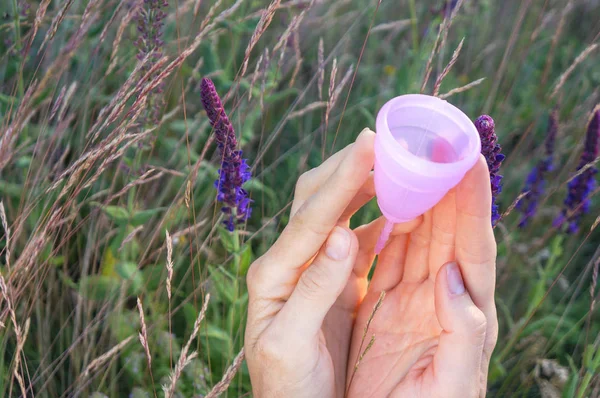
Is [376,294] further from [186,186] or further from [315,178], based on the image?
[186,186]

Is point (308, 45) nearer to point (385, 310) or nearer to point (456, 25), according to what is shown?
point (456, 25)

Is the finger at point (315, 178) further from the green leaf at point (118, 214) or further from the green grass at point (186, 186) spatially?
the green leaf at point (118, 214)

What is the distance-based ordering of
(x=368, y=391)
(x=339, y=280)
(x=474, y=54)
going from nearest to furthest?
(x=339, y=280) → (x=368, y=391) → (x=474, y=54)

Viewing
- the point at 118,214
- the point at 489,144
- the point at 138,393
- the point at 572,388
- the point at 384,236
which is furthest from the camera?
the point at 118,214

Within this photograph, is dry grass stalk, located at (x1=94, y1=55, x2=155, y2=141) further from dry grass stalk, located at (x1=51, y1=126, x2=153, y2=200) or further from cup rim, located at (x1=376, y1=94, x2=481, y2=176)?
cup rim, located at (x1=376, y1=94, x2=481, y2=176)

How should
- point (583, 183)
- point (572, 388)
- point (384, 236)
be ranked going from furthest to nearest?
point (583, 183), point (572, 388), point (384, 236)

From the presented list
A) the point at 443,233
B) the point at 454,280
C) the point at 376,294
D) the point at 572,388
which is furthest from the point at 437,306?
the point at 572,388

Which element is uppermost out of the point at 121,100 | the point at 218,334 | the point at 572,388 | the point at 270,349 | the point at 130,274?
the point at 121,100

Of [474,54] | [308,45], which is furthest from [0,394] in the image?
[474,54]
